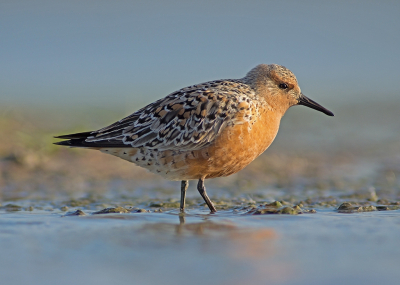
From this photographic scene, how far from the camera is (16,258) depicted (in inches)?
173

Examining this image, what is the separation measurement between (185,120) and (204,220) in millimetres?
1469

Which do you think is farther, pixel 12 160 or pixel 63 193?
pixel 12 160

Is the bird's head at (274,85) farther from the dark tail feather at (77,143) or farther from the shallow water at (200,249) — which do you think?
the dark tail feather at (77,143)

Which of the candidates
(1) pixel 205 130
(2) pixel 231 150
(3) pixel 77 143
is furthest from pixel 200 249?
(3) pixel 77 143

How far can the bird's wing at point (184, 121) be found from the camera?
6734 millimetres

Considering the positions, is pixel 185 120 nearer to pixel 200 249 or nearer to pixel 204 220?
pixel 204 220

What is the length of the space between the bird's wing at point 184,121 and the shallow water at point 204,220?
847 millimetres

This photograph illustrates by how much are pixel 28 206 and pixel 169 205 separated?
179cm

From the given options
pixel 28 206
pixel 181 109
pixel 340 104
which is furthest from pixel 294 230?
pixel 340 104

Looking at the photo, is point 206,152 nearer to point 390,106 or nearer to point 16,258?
point 16,258

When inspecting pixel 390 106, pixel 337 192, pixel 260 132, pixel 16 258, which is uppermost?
pixel 390 106

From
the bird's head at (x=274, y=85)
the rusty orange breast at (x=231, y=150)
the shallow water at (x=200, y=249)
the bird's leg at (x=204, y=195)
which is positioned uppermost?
the bird's head at (x=274, y=85)

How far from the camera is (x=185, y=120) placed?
273 inches

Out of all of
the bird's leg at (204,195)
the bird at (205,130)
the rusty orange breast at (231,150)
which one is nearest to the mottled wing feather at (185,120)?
the bird at (205,130)
